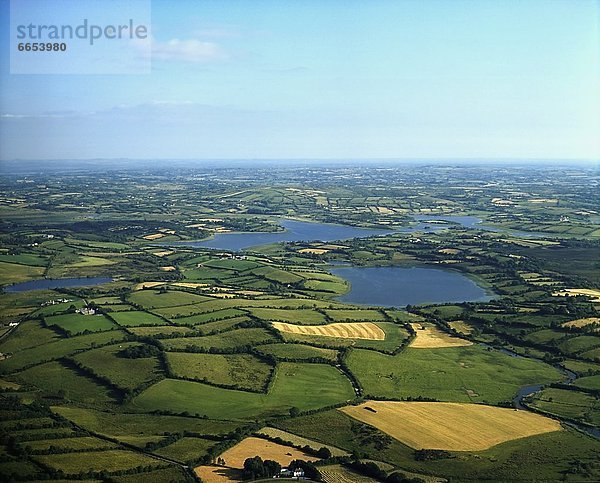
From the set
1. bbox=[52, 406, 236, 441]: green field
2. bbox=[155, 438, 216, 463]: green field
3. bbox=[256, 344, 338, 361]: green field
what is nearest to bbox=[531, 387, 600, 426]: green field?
bbox=[256, 344, 338, 361]: green field

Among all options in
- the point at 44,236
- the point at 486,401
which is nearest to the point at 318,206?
the point at 44,236

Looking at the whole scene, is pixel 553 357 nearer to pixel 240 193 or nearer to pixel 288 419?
pixel 288 419

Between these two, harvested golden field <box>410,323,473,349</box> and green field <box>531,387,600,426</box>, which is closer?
green field <box>531,387,600,426</box>

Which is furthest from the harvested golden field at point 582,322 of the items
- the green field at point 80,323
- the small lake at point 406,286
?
the green field at point 80,323

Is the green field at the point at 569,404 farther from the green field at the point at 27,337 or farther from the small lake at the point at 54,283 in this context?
the small lake at the point at 54,283

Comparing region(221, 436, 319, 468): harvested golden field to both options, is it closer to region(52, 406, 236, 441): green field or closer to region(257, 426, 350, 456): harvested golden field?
region(257, 426, 350, 456): harvested golden field
